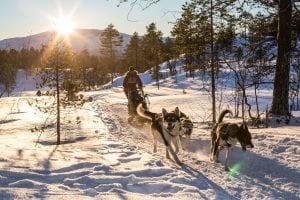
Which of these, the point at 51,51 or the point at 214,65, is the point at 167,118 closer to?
the point at 51,51

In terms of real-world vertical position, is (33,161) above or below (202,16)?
below

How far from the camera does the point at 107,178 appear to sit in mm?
7305

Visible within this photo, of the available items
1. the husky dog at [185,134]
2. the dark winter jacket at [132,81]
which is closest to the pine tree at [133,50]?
the dark winter jacket at [132,81]

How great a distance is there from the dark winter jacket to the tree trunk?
520 centimetres

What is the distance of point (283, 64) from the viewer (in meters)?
14.2

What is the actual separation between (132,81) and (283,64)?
5809 mm

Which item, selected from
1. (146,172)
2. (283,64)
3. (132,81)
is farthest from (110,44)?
(146,172)

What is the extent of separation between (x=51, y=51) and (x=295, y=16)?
322 inches

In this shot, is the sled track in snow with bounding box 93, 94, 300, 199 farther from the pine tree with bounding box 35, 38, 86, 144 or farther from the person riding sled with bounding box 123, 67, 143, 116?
the person riding sled with bounding box 123, 67, 143, 116

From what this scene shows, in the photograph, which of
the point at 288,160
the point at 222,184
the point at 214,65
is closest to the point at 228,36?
Answer: the point at 214,65

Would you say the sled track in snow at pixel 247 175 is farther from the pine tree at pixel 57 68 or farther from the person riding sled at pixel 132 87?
the person riding sled at pixel 132 87

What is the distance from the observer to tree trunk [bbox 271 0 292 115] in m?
14.2

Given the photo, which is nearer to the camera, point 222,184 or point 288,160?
point 222,184

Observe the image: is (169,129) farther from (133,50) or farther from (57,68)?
(133,50)
